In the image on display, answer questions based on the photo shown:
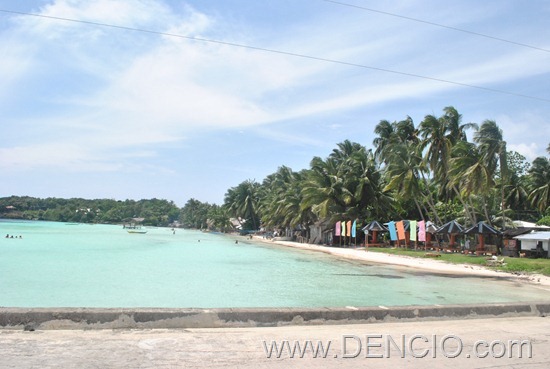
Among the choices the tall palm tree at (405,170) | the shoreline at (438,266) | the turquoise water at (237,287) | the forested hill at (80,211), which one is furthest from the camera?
the forested hill at (80,211)

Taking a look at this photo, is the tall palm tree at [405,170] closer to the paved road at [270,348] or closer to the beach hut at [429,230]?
the beach hut at [429,230]

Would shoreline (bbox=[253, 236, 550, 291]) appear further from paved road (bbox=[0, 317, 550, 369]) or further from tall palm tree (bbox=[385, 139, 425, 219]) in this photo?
paved road (bbox=[0, 317, 550, 369])

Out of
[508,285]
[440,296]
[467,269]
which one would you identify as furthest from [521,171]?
[440,296]

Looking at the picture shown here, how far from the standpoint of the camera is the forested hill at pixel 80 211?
16412 cm

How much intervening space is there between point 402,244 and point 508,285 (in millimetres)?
23209

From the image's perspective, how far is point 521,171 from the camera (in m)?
54.8

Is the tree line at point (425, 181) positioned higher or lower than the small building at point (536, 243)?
higher

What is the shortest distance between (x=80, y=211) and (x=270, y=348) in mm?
173715

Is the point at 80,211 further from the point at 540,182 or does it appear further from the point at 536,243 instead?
the point at 536,243

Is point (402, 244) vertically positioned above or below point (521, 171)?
below

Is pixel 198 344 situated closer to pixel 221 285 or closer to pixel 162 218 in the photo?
pixel 221 285

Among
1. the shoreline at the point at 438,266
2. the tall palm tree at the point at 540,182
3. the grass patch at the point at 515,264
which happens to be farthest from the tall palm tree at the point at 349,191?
the grass patch at the point at 515,264

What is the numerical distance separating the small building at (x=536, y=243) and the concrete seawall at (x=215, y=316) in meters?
22.7

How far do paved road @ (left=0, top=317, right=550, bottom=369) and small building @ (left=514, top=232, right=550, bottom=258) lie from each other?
2384 centimetres
